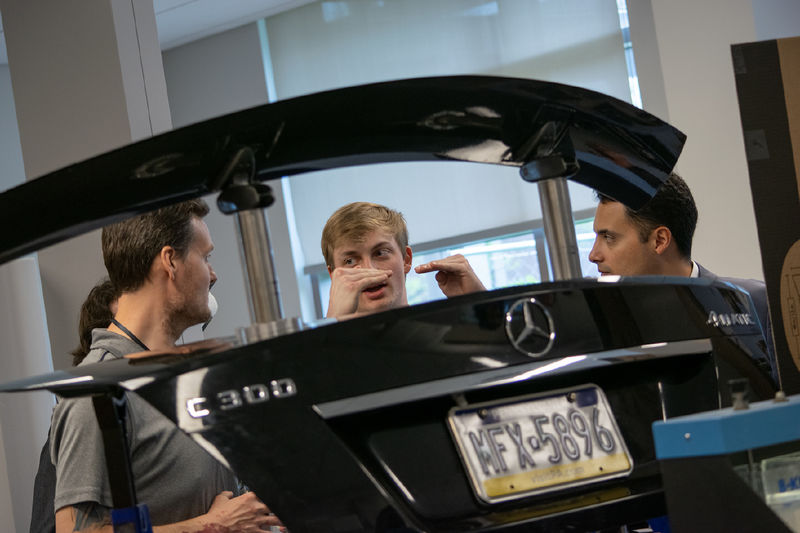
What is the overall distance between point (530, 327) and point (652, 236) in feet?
7.37

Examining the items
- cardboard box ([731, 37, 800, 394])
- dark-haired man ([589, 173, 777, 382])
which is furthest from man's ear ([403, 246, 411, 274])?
cardboard box ([731, 37, 800, 394])

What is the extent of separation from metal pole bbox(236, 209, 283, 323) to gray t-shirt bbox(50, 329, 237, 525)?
118 cm

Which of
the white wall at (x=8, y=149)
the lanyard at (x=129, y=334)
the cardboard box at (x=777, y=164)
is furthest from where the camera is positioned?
the white wall at (x=8, y=149)

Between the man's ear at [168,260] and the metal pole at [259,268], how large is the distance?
1.67m

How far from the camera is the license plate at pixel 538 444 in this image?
108 cm

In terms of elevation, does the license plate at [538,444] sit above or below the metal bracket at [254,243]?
below

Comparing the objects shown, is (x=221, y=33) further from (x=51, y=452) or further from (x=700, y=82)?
(x=51, y=452)

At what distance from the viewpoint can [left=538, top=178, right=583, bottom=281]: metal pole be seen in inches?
48.3

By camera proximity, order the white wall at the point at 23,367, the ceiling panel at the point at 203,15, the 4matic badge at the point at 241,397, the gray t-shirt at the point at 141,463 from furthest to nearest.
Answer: the ceiling panel at the point at 203,15, the white wall at the point at 23,367, the gray t-shirt at the point at 141,463, the 4matic badge at the point at 241,397

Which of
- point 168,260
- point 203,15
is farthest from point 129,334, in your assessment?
point 203,15

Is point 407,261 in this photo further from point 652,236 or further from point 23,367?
point 23,367

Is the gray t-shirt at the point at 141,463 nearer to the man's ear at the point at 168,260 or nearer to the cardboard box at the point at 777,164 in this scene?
the man's ear at the point at 168,260

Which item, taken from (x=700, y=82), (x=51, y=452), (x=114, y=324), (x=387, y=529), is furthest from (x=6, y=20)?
(x=387, y=529)

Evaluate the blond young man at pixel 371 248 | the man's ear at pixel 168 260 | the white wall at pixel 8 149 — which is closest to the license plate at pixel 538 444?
the blond young man at pixel 371 248
